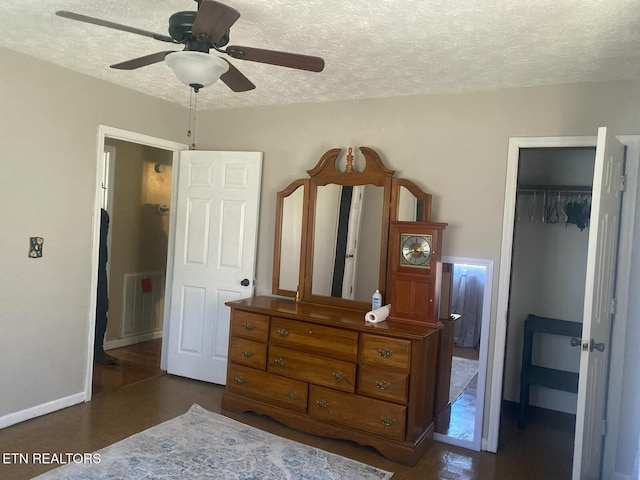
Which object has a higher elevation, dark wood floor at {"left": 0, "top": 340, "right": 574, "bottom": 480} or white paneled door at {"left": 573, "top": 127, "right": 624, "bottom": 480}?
white paneled door at {"left": 573, "top": 127, "right": 624, "bottom": 480}

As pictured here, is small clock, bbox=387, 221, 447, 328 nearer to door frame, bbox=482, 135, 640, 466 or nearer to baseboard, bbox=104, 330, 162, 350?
door frame, bbox=482, 135, 640, 466

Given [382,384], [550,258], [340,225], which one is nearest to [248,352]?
[382,384]

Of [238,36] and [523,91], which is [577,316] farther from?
[238,36]

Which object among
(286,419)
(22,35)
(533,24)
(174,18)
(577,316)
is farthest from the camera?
(577,316)

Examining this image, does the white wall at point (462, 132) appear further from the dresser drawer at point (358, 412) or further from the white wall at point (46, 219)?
the white wall at point (46, 219)

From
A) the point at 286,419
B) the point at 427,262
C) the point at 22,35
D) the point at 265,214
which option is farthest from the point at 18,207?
the point at 427,262

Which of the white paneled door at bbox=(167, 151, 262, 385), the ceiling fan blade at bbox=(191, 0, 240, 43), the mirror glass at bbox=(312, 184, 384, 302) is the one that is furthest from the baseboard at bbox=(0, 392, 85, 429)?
A: the ceiling fan blade at bbox=(191, 0, 240, 43)

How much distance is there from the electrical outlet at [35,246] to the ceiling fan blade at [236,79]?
5.94ft

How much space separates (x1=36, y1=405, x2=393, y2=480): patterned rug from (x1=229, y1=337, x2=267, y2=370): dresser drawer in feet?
1.48

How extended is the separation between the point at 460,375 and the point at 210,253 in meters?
2.25

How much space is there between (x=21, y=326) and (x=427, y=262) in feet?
8.86

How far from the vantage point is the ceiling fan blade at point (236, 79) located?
232cm

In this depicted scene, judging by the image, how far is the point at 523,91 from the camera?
10.5 ft

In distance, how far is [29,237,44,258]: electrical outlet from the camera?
10.7 feet
